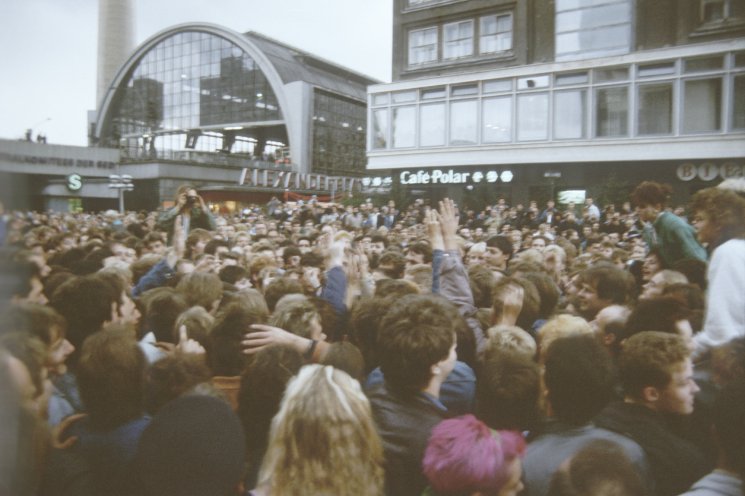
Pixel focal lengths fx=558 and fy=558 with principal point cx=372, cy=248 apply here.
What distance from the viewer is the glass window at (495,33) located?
2533cm

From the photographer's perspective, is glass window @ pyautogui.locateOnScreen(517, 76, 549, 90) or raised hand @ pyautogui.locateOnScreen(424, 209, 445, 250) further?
glass window @ pyautogui.locateOnScreen(517, 76, 549, 90)

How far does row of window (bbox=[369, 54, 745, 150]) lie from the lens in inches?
830

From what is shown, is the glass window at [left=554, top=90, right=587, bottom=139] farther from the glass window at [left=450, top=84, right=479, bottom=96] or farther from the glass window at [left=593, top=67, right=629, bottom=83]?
the glass window at [left=450, top=84, right=479, bottom=96]

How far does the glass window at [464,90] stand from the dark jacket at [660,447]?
24.8 meters

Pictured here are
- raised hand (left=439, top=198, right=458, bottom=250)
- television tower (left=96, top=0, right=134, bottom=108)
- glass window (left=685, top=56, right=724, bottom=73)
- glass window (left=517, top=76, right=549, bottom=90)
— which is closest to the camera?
raised hand (left=439, top=198, right=458, bottom=250)

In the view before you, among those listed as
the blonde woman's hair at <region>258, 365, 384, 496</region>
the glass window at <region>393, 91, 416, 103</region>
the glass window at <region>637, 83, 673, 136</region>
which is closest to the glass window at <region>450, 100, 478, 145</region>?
the glass window at <region>393, 91, 416, 103</region>

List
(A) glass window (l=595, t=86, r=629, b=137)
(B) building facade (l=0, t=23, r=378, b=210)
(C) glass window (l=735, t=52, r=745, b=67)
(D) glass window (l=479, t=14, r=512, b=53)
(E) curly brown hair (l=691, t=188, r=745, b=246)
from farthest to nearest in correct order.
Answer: (B) building facade (l=0, t=23, r=378, b=210) < (D) glass window (l=479, t=14, r=512, b=53) < (A) glass window (l=595, t=86, r=629, b=137) < (C) glass window (l=735, t=52, r=745, b=67) < (E) curly brown hair (l=691, t=188, r=745, b=246)

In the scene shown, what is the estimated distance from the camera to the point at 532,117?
24312 mm

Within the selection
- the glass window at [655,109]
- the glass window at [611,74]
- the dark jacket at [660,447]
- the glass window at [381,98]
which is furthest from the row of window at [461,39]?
the dark jacket at [660,447]

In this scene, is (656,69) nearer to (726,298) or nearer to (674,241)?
(674,241)

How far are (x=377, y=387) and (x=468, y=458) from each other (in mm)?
723

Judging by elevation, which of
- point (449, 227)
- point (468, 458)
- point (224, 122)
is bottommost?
point (468, 458)

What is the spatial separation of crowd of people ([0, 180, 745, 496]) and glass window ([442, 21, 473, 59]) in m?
24.1

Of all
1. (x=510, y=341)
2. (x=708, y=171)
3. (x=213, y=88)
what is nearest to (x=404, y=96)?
(x=708, y=171)
